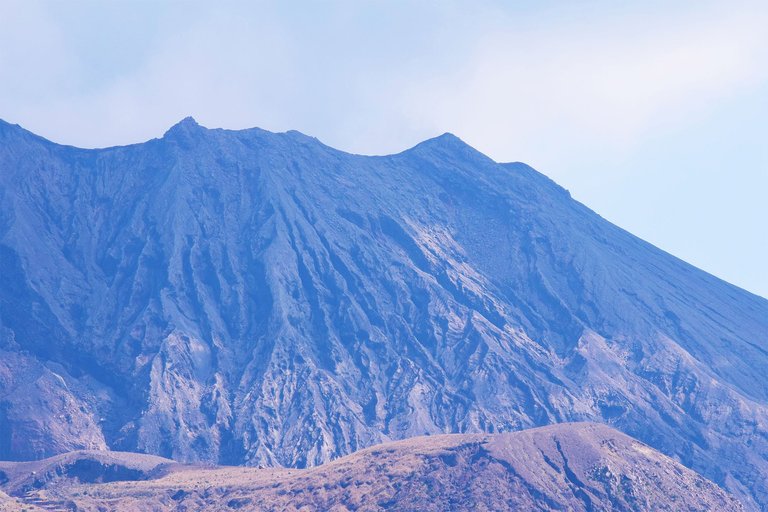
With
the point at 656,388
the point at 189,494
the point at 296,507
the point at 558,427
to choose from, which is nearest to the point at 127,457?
the point at 189,494

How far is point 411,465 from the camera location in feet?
408

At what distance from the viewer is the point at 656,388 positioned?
188m

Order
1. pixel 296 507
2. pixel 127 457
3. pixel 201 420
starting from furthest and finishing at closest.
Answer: pixel 201 420 < pixel 127 457 < pixel 296 507

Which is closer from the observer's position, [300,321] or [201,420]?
[201,420]

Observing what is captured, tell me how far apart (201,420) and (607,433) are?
63.3 m

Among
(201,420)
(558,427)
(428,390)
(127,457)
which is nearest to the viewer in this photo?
(558,427)

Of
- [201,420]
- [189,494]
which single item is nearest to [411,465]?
[189,494]

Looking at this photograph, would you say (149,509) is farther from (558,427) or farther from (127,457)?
(558,427)

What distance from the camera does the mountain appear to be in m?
119

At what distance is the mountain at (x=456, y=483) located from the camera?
119m

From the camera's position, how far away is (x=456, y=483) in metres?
120

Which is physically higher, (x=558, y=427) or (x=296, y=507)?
(x=558, y=427)

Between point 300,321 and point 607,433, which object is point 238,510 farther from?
point 300,321

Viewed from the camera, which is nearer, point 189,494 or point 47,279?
point 189,494
